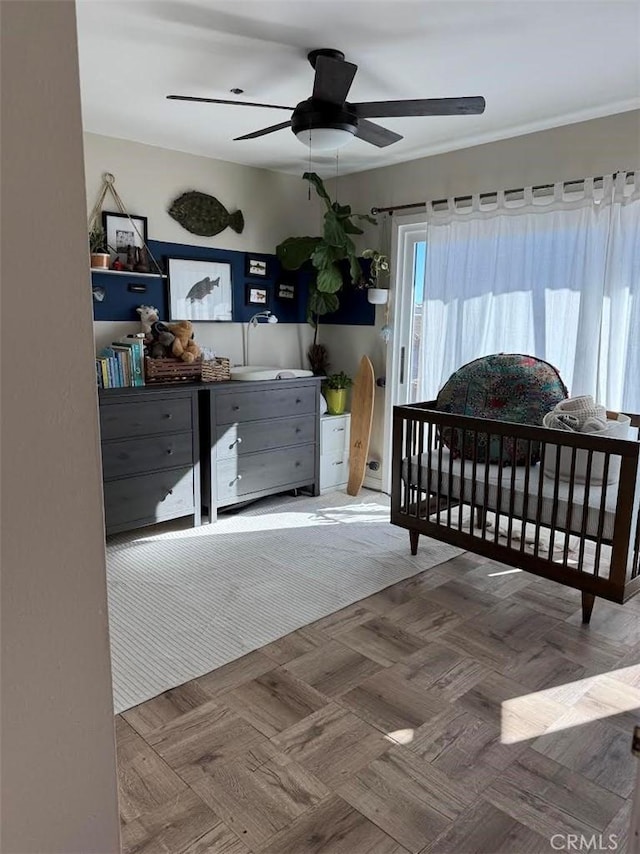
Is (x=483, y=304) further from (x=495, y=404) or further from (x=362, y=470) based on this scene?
(x=362, y=470)

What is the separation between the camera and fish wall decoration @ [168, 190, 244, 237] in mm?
3816

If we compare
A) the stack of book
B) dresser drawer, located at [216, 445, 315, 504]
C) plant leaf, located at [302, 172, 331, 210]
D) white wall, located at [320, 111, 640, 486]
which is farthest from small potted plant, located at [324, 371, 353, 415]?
the stack of book

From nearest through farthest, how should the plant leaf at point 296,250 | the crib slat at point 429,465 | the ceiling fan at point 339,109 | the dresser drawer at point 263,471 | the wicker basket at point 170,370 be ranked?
the ceiling fan at point 339,109
the crib slat at point 429,465
the wicker basket at point 170,370
the dresser drawer at point 263,471
the plant leaf at point 296,250

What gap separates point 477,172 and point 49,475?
360cm

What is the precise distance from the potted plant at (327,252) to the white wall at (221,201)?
0.77 feet

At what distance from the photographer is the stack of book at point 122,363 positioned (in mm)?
3303

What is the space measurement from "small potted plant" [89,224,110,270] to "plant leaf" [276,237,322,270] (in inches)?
50.5

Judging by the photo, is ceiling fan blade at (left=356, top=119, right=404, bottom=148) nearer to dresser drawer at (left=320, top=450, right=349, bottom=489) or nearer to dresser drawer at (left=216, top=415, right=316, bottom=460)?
dresser drawer at (left=216, top=415, right=316, bottom=460)

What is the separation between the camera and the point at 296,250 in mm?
4219

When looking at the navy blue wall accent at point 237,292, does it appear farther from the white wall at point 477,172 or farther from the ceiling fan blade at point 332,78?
the ceiling fan blade at point 332,78

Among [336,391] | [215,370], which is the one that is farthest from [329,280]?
[215,370]

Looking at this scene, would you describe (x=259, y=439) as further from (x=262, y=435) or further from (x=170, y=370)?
(x=170, y=370)

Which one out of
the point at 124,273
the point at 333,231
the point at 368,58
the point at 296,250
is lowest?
the point at 124,273

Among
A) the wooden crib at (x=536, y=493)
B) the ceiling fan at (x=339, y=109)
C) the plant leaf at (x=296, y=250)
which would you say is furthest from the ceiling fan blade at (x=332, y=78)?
the plant leaf at (x=296, y=250)
